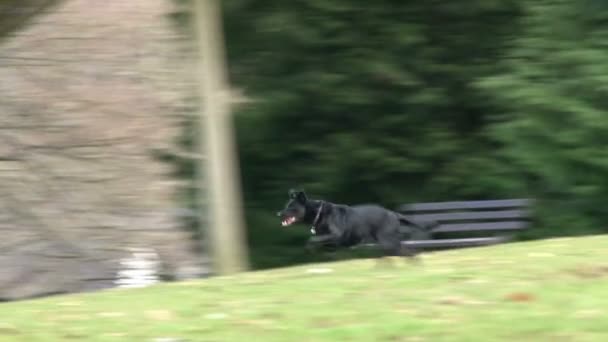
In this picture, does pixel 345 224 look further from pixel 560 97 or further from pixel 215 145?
pixel 560 97

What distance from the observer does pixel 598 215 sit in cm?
2103

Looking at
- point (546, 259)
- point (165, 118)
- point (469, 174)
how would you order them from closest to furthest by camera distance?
1. point (546, 259)
2. point (165, 118)
3. point (469, 174)

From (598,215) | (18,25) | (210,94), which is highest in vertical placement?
(18,25)

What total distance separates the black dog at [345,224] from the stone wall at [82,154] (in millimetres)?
5173

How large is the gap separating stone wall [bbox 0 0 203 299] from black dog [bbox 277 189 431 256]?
17.0 feet

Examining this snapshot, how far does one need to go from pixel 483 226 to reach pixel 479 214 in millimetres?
262

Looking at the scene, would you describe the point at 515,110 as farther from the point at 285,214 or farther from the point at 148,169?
the point at 285,214

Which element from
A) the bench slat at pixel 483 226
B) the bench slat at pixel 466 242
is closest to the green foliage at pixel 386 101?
the bench slat at pixel 483 226

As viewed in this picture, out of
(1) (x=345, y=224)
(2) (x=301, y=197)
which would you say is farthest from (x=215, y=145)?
(1) (x=345, y=224)

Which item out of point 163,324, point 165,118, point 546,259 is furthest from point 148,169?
point 163,324

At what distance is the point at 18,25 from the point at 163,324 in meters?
2.39

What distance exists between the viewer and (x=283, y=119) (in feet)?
77.5

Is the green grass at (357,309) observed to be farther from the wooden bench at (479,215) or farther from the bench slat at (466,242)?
the wooden bench at (479,215)

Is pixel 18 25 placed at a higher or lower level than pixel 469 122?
higher
